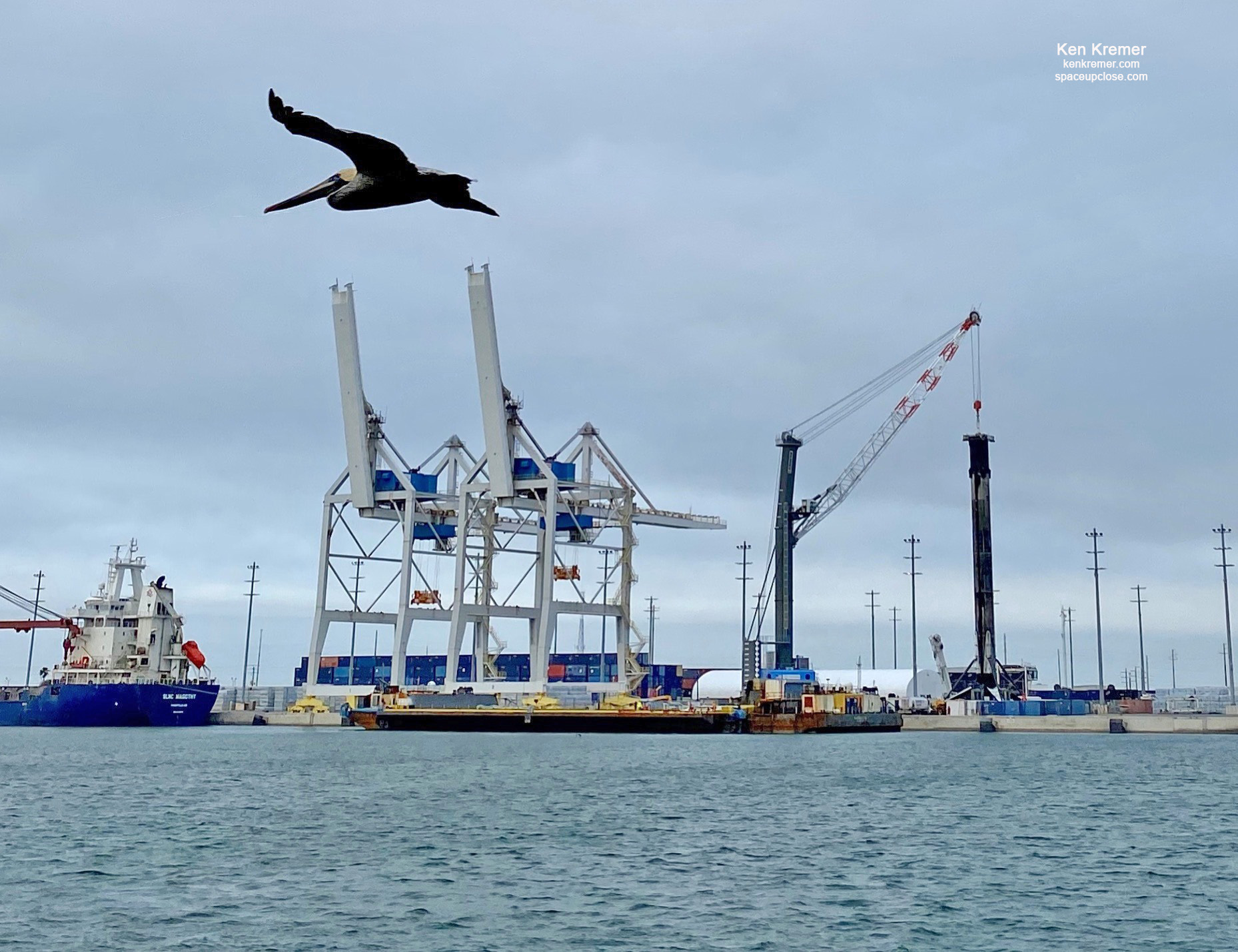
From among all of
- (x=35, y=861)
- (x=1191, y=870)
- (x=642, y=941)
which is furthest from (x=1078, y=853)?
(x=35, y=861)

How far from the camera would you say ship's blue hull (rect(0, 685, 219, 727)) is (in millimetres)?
99500

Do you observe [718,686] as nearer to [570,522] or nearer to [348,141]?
[570,522]

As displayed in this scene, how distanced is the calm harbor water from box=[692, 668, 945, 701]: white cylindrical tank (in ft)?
224

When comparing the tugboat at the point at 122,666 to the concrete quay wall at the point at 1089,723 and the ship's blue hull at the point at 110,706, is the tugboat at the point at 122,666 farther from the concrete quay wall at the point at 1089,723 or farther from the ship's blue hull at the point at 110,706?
the concrete quay wall at the point at 1089,723

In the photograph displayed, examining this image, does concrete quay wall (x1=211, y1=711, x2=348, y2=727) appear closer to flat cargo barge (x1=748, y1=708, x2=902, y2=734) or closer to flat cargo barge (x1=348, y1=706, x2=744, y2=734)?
flat cargo barge (x1=348, y1=706, x2=744, y2=734)

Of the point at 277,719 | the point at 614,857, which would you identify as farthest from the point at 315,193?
the point at 277,719

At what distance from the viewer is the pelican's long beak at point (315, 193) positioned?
12.6 metres

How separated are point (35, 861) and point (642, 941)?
1401cm

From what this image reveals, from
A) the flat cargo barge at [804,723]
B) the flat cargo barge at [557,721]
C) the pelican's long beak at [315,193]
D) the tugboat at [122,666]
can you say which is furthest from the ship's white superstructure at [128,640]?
the pelican's long beak at [315,193]

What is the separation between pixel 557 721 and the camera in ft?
303

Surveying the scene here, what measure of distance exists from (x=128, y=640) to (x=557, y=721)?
33901 millimetres

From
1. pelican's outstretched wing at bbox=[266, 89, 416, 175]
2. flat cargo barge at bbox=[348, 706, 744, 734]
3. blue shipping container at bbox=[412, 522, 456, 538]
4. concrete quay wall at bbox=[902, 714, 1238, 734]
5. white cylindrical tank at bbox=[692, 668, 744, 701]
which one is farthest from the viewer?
white cylindrical tank at bbox=[692, 668, 744, 701]

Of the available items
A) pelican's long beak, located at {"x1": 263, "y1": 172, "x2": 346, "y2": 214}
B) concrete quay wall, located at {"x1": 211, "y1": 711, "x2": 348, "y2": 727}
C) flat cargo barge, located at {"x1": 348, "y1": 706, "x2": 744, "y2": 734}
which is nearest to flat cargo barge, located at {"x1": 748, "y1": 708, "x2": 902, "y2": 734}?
flat cargo barge, located at {"x1": 348, "y1": 706, "x2": 744, "y2": 734}

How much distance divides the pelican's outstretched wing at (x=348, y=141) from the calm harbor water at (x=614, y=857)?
38.8 feet
